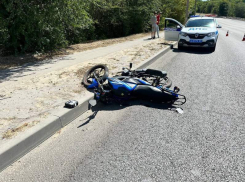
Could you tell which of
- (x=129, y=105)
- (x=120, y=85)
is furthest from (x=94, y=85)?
(x=129, y=105)

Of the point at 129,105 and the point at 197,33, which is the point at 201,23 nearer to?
the point at 197,33

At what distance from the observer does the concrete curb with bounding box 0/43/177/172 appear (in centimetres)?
263

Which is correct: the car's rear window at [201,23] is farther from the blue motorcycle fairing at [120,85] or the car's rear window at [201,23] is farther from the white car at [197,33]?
the blue motorcycle fairing at [120,85]

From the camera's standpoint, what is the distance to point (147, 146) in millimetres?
2977

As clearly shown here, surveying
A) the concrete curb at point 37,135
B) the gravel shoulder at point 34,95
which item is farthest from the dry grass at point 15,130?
the concrete curb at point 37,135

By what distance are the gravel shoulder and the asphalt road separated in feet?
1.75

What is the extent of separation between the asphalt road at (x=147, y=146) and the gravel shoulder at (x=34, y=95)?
1.75 ft

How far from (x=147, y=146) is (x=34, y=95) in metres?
2.79

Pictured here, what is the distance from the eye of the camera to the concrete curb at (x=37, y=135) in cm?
263

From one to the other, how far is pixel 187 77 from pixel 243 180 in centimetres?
431

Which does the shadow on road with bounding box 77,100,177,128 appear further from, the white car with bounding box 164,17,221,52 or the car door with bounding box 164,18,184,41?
the car door with bounding box 164,18,184,41

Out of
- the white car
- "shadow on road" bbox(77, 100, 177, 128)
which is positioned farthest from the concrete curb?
the white car

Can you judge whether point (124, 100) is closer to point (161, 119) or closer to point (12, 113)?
point (161, 119)

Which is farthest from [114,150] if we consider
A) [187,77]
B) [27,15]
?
[27,15]
